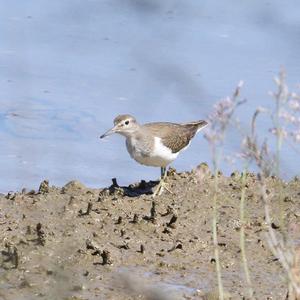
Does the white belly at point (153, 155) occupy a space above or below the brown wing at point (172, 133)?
below

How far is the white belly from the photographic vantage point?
31.0 ft

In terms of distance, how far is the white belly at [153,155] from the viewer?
31.0 feet

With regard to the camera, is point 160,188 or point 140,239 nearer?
point 140,239

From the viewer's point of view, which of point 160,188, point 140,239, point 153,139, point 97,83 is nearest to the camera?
point 140,239

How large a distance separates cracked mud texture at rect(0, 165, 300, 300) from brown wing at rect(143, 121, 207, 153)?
2.59ft

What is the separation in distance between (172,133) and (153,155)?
9.4 inches

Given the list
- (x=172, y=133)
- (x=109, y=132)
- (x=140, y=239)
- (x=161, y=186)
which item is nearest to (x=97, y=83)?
(x=109, y=132)

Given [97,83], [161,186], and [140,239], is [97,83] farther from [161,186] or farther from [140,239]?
[140,239]

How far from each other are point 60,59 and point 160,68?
7482 millimetres

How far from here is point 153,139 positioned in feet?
31.4

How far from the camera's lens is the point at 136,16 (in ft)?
12.2

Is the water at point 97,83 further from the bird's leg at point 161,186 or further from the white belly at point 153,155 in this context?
the bird's leg at point 161,186

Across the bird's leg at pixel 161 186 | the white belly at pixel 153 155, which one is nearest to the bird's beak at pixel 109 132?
the white belly at pixel 153 155

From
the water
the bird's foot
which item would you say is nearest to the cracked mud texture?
the bird's foot
